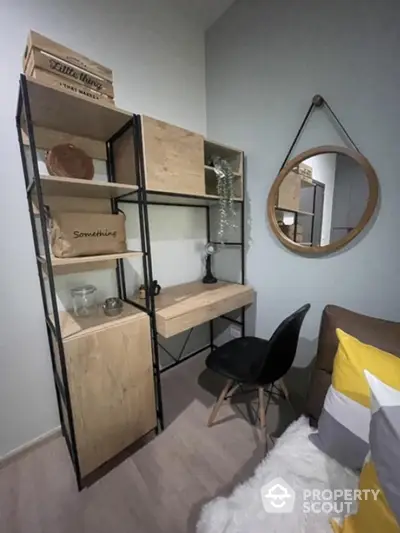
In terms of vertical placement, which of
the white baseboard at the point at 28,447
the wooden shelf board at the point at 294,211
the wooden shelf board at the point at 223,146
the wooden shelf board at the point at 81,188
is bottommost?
the white baseboard at the point at 28,447

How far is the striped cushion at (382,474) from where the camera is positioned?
1.90 feet

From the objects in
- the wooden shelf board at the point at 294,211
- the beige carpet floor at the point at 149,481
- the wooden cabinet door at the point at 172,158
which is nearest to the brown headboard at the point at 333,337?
the beige carpet floor at the point at 149,481

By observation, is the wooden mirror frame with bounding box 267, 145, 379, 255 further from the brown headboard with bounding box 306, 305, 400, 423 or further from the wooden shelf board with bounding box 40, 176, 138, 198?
the wooden shelf board with bounding box 40, 176, 138, 198

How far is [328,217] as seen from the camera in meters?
1.53

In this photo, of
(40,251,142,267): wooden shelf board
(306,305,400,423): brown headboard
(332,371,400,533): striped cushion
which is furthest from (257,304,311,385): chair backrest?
(40,251,142,267): wooden shelf board

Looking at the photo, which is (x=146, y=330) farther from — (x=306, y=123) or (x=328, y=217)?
(x=306, y=123)

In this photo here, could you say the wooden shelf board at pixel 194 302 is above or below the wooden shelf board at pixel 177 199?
below

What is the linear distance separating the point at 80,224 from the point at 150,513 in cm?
143

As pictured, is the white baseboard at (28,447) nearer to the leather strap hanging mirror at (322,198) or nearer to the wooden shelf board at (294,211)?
the leather strap hanging mirror at (322,198)

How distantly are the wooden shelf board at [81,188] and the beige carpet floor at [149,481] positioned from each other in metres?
1.54

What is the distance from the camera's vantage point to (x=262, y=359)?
135cm

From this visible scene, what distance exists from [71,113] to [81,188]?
36 cm

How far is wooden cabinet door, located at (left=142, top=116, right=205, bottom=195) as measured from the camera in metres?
1.38

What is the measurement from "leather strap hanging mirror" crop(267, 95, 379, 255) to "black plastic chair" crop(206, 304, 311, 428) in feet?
1.64
